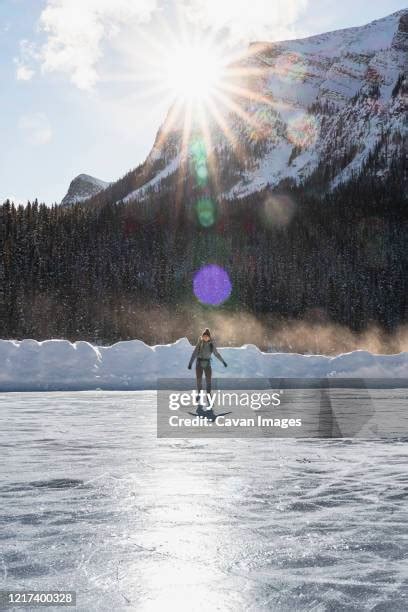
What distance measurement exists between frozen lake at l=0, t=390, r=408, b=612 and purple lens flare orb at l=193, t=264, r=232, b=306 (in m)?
76.4

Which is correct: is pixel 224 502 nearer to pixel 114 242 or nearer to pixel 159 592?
pixel 159 592

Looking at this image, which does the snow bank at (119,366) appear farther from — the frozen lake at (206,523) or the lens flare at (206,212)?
the lens flare at (206,212)

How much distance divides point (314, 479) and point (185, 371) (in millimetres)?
14320

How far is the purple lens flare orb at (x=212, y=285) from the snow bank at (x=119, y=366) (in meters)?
61.4

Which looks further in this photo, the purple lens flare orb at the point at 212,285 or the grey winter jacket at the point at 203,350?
the purple lens flare orb at the point at 212,285

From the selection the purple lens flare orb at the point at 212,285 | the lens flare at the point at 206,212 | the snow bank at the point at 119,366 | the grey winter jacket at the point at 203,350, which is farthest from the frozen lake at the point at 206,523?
the lens flare at the point at 206,212

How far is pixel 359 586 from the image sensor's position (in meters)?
3.83

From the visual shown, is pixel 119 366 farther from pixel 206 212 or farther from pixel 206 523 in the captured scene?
pixel 206 212

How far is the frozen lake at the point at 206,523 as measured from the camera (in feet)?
12.3

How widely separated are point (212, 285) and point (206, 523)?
87.9 metres

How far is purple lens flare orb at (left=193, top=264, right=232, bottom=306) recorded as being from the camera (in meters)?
86.4

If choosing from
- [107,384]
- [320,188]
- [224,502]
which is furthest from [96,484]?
[320,188]

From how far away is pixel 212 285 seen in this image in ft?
305

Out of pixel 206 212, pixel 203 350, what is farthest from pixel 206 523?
pixel 206 212
